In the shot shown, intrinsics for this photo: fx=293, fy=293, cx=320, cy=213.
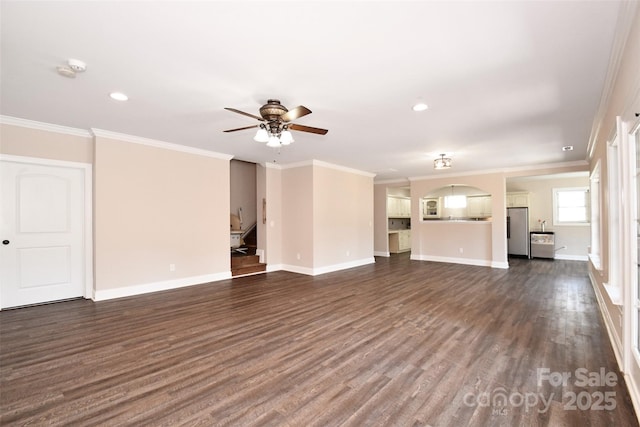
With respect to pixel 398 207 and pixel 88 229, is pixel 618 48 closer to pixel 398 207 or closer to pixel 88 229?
pixel 88 229

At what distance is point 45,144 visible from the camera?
4176mm

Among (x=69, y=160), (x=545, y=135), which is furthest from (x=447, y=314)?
(x=69, y=160)

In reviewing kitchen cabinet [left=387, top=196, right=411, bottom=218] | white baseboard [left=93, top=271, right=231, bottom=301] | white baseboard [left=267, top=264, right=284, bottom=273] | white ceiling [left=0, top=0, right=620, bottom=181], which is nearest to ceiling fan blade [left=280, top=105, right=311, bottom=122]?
white ceiling [left=0, top=0, right=620, bottom=181]

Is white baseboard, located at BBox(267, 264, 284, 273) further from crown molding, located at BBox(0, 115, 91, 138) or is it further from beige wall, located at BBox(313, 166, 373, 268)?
crown molding, located at BBox(0, 115, 91, 138)

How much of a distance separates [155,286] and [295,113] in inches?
156

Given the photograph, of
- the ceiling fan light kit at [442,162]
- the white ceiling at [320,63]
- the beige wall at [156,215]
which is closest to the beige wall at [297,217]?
the beige wall at [156,215]

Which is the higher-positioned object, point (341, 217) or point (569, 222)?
point (341, 217)

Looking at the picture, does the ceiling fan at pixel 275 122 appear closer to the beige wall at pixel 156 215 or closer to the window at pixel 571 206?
the beige wall at pixel 156 215

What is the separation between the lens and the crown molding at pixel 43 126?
152 inches

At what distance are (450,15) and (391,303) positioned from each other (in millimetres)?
3551

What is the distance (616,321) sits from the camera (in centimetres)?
277

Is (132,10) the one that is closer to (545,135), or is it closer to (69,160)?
(69,160)

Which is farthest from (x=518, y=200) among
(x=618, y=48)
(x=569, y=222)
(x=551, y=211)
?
(x=618, y=48)

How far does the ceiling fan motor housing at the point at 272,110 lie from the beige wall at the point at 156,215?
2.90m
